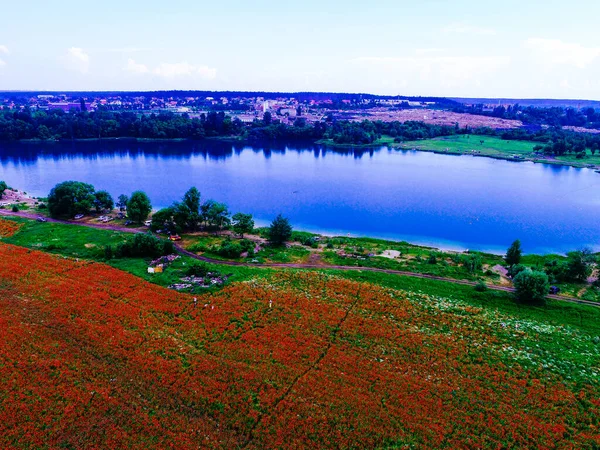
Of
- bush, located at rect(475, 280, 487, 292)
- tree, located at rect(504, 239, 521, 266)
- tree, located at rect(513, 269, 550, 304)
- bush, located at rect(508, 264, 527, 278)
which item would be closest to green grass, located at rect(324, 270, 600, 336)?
bush, located at rect(475, 280, 487, 292)

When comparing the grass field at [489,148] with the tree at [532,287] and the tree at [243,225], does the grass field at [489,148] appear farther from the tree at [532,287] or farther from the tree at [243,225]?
the tree at [243,225]

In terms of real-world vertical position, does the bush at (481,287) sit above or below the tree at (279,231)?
below

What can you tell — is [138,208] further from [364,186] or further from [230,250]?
[364,186]

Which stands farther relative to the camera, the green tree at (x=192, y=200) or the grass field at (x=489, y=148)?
the grass field at (x=489, y=148)

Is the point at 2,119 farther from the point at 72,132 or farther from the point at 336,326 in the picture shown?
the point at 336,326

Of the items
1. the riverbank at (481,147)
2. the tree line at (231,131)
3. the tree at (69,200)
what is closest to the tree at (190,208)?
the tree at (69,200)

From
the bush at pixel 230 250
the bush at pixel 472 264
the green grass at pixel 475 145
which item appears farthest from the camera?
the green grass at pixel 475 145

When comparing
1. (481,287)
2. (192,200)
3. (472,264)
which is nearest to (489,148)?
(472,264)
